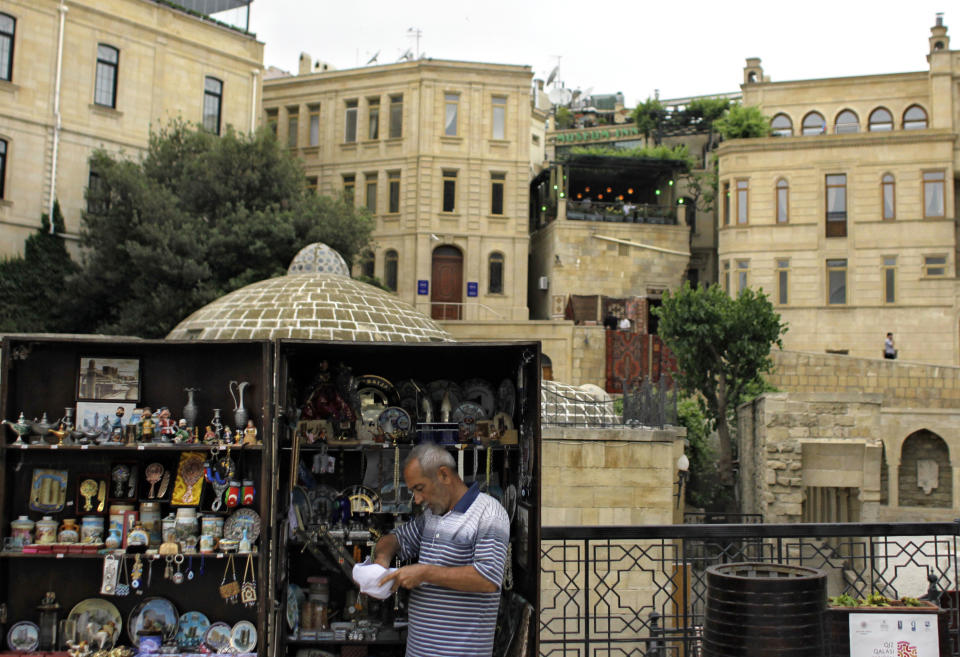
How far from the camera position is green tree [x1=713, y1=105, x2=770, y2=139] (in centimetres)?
3544

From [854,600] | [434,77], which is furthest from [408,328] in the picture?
[434,77]

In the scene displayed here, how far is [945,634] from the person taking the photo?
545 cm

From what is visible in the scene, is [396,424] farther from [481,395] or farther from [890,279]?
[890,279]

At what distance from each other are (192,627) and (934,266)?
1261 inches

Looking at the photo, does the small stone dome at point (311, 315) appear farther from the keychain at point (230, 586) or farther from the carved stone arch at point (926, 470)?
the carved stone arch at point (926, 470)

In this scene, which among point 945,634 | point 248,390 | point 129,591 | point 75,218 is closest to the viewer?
point 945,634

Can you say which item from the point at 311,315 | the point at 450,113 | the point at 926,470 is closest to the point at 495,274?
the point at 450,113

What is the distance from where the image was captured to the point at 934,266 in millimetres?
31984

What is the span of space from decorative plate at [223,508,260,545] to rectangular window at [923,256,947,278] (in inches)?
1237

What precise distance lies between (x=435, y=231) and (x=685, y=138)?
14.5 m

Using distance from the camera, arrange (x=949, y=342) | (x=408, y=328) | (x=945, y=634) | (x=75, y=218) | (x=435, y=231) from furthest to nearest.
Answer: (x=435, y=231)
(x=949, y=342)
(x=75, y=218)
(x=408, y=328)
(x=945, y=634)

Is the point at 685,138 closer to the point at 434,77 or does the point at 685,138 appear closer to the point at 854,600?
the point at 434,77

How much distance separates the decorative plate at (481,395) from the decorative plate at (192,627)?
7.58 ft

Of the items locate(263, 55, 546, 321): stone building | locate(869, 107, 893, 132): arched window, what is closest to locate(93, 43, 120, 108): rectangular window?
locate(263, 55, 546, 321): stone building
